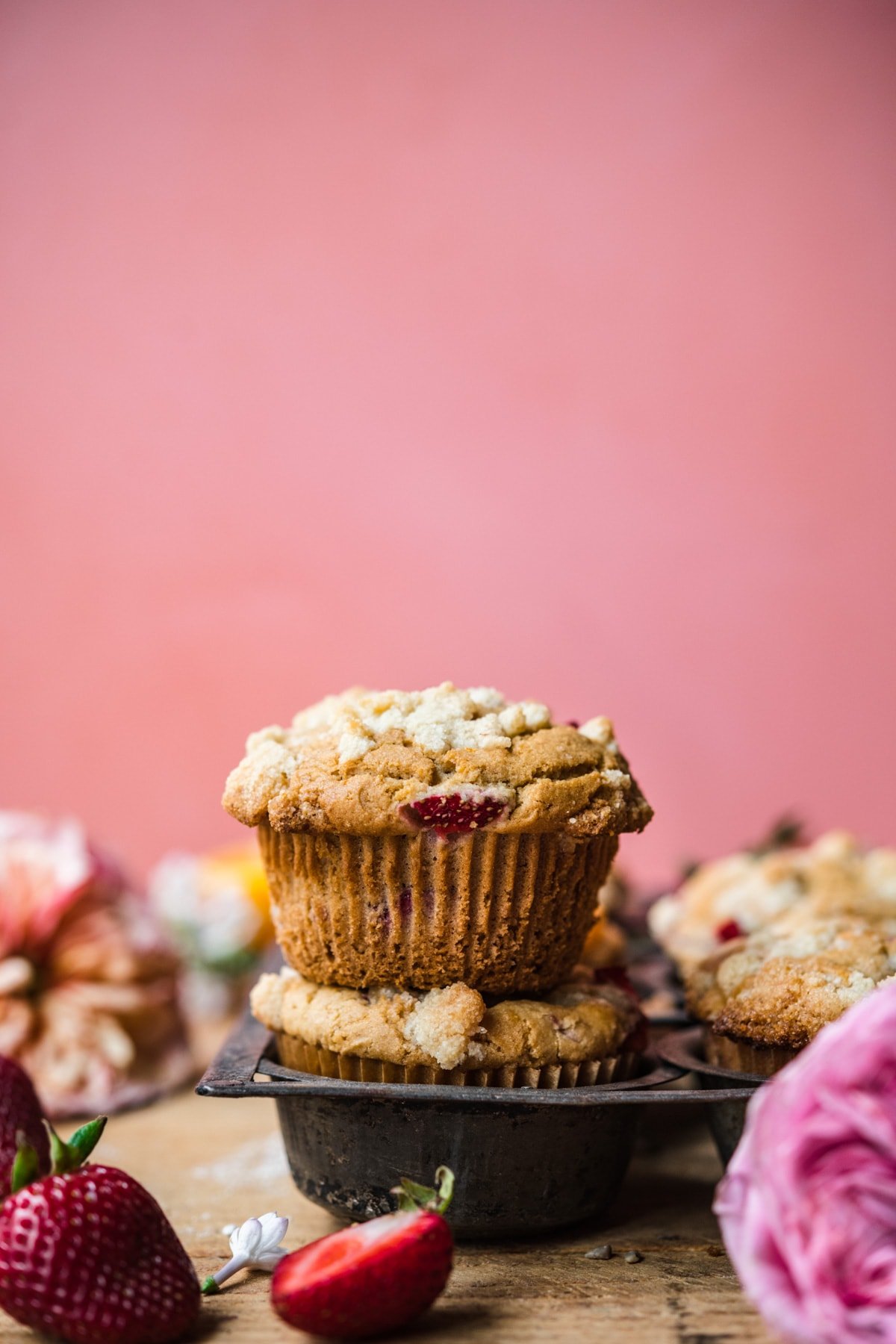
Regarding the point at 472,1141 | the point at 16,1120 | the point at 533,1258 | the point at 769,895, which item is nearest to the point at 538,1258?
the point at 533,1258

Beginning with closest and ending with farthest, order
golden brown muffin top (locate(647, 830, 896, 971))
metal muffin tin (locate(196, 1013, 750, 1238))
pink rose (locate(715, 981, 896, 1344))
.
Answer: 1. pink rose (locate(715, 981, 896, 1344))
2. metal muffin tin (locate(196, 1013, 750, 1238))
3. golden brown muffin top (locate(647, 830, 896, 971))

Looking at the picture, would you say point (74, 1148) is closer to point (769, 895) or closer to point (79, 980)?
point (79, 980)

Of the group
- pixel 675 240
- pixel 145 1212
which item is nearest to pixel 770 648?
pixel 675 240

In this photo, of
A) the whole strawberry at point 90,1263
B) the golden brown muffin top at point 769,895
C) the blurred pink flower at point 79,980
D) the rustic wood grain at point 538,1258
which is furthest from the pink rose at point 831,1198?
the blurred pink flower at point 79,980

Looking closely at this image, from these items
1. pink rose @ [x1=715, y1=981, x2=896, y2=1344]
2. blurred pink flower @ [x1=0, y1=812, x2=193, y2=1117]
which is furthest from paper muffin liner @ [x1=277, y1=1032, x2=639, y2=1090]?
blurred pink flower @ [x1=0, y1=812, x2=193, y2=1117]

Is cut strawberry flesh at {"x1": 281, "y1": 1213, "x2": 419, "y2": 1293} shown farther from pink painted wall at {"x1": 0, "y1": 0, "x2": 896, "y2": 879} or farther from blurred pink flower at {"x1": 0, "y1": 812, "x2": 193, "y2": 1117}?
pink painted wall at {"x1": 0, "y1": 0, "x2": 896, "y2": 879}

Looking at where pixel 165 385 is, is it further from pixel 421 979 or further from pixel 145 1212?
pixel 145 1212
